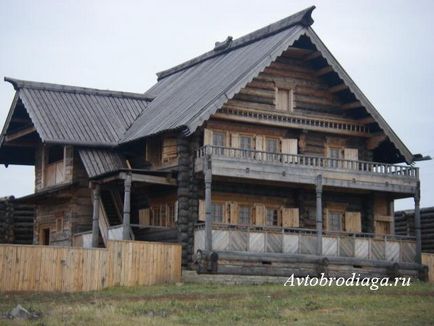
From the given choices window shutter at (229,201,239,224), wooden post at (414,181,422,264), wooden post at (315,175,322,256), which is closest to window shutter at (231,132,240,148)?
window shutter at (229,201,239,224)

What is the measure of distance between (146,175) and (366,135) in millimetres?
11736

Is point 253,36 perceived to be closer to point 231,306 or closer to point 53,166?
point 53,166

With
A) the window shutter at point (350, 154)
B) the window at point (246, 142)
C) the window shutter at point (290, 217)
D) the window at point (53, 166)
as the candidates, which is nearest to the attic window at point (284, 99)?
the window at point (246, 142)

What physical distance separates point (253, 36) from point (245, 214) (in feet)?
30.0

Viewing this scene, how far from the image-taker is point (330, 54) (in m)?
39.0

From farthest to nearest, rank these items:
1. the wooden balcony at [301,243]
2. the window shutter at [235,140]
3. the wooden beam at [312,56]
→ 1. the wooden beam at [312,56]
2. the window shutter at [235,140]
3. the wooden balcony at [301,243]

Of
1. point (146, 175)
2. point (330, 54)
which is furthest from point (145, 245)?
point (330, 54)

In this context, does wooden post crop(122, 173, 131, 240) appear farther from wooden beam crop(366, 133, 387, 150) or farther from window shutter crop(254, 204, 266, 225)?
wooden beam crop(366, 133, 387, 150)

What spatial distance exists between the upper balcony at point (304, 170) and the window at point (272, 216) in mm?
2353

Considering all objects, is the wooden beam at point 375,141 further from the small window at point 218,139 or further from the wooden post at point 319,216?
the small window at point 218,139

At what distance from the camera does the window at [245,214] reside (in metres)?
38.6

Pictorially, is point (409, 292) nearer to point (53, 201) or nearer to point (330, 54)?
point (330, 54)

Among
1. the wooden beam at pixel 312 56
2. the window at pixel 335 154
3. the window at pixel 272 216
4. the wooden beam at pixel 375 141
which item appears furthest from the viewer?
the wooden beam at pixel 375 141

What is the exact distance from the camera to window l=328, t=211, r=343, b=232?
135ft
